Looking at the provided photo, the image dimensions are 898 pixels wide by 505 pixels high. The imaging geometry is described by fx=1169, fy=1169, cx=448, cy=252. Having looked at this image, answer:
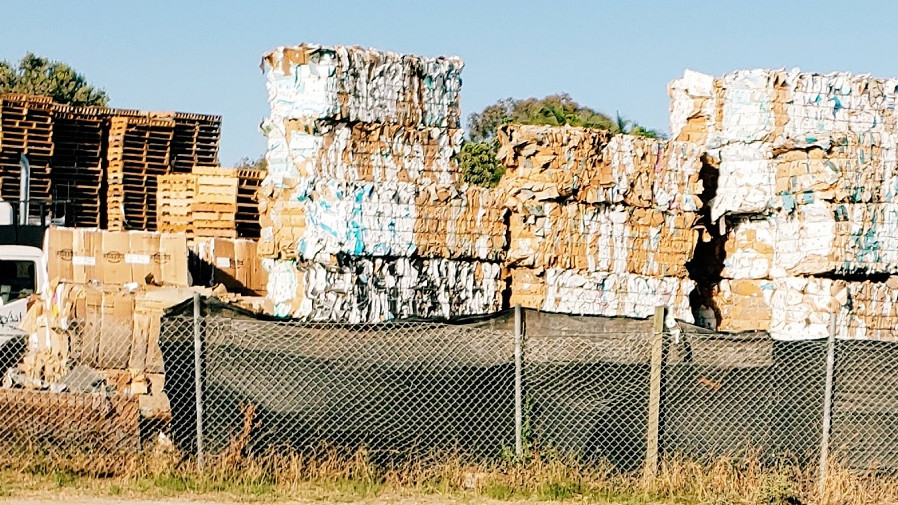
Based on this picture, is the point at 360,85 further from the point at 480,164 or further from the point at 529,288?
the point at 480,164

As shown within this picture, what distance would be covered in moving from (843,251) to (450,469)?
5.13 meters

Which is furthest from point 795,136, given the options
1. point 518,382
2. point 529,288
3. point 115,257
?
point 115,257

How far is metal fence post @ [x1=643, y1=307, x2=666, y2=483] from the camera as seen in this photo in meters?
9.55

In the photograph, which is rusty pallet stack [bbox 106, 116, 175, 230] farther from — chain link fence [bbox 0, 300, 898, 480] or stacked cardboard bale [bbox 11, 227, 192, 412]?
chain link fence [bbox 0, 300, 898, 480]

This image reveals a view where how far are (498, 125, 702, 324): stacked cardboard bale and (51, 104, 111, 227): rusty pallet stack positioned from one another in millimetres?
9279

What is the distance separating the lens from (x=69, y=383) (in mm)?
10312

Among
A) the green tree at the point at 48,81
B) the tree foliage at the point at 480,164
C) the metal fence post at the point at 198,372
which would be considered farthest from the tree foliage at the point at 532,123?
the green tree at the point at 48,81

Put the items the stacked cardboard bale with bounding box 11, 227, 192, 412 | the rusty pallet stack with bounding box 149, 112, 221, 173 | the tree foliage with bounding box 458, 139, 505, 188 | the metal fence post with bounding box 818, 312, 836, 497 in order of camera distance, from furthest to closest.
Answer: the tree foliage with bounding box 458, 139, 505, 188
the rusty pallet stack with bounding box 149, 112, 221, 173
the stacked cardboard bale with bounding box 11, 227, 192, 412
the metal fence post with bounding box 818, 312, 836, 497

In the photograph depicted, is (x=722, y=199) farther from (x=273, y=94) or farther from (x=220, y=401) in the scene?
(x=220, y=401)

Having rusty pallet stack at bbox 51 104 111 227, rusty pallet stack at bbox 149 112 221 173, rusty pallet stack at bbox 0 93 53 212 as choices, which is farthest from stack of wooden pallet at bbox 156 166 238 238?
rusty pallet stack at bbox 0 93 53 212

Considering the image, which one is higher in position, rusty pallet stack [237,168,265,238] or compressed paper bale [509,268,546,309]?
rusty pallet stack [237,168,265,238]

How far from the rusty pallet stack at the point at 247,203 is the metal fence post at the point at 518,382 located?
918 centimetres

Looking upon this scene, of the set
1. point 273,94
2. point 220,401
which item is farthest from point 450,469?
point 273,94

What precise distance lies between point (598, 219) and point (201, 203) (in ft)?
24.9
